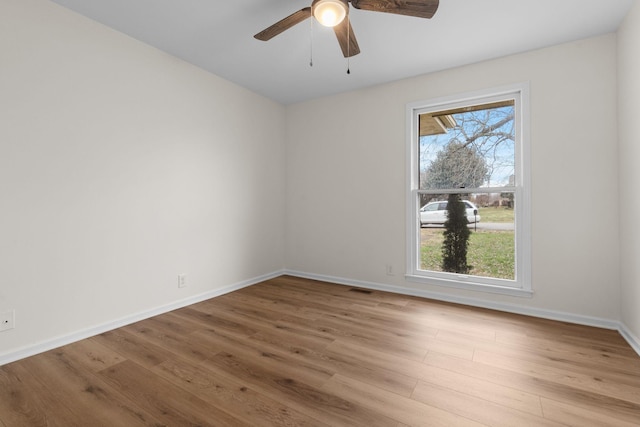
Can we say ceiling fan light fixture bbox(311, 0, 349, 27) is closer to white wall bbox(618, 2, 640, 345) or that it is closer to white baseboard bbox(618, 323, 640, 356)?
white wall bbox(618, 2, 640, 345)

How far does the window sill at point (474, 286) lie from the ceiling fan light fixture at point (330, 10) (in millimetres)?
2732

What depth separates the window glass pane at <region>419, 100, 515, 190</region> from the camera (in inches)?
119

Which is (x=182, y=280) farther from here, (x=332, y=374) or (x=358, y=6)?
(x=358, y=6)

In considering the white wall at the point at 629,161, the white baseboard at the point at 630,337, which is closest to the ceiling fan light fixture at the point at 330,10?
the white wall at the point at 629,161

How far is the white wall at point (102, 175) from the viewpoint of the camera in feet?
6.59

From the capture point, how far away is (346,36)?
6.86 ft

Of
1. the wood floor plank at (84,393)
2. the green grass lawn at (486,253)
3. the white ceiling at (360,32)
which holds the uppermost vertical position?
the white ceiling at (360,32)

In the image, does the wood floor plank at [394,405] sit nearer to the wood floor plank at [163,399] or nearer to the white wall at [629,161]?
the wood floor plank at [163,399]

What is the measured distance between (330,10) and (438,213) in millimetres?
2418

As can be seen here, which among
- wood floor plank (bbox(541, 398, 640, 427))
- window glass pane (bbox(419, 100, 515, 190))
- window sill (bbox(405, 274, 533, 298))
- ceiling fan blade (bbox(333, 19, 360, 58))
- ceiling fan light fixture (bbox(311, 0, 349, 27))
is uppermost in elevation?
ceiling fan blade (bbox(333, 19, 360, 58))

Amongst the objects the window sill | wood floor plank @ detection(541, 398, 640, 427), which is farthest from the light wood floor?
the window sill

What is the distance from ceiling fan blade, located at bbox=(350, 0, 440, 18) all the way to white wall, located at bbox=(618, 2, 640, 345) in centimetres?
164

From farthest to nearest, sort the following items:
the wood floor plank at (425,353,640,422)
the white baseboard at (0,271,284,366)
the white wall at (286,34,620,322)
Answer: the white wall at (286,34,620,322), the white baseboard at (0,271,284,366), the wood floor plank at (425,353,640,422)

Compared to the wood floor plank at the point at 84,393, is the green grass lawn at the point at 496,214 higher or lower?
higher
